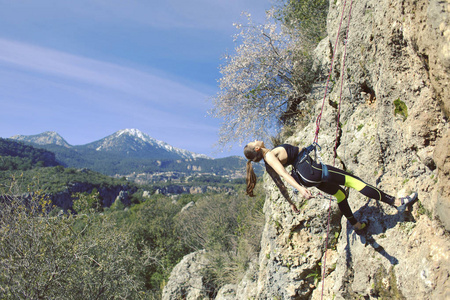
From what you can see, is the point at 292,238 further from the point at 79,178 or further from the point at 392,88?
the point at 79,178

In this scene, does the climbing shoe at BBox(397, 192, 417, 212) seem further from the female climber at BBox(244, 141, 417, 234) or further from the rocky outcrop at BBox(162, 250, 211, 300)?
the rocky outcrop at BBox(162, 250, 211, 300)

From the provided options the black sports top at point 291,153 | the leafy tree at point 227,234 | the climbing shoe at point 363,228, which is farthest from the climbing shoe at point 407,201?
the leafy tree at point 227,234

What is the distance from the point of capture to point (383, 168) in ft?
16.4

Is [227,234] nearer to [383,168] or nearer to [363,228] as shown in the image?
[363,228]

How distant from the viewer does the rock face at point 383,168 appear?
135 inches

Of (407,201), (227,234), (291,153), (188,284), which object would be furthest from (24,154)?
(407,201)

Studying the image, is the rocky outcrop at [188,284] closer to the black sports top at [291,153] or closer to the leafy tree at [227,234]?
the leafy tree at [227,234]

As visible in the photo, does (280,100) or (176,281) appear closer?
(280,100)

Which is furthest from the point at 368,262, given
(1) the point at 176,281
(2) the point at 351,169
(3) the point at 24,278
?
(1) the point at 176,281

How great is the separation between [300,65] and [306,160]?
6.31m

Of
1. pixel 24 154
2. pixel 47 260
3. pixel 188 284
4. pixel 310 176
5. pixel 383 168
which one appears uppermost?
pixel 24 154

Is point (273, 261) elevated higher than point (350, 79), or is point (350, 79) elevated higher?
point (350, 79)

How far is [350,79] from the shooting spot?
6352 millimetres

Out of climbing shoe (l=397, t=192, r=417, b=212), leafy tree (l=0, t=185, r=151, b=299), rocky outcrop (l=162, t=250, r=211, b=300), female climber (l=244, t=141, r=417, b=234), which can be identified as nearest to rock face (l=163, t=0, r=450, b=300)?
climbing shoe (l=397, t=192, r=417, b=212)
